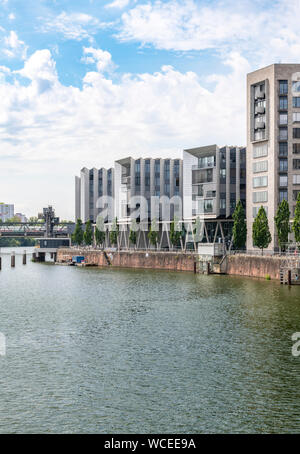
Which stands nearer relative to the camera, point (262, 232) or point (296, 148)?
point (262, 232)

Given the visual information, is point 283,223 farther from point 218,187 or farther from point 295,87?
point 218,187

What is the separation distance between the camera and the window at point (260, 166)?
12750cm

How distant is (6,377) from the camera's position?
37.5 m

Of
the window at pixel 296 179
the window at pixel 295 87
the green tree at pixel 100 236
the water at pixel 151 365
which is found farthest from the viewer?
the green tree at pixel 100 236

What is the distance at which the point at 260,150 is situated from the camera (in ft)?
424

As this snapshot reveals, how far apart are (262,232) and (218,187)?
3657 cm

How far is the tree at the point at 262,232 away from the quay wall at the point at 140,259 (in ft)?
60.3

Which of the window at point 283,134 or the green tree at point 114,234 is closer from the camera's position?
the window at point 283,134

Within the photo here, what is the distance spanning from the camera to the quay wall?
13250 centimetres

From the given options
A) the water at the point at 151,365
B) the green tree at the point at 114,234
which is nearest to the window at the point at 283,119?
the water at the point at 151,365

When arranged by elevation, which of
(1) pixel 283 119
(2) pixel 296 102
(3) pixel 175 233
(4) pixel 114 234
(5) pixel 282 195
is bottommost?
(4) pixel 114 234

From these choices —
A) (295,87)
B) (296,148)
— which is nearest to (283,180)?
(296,148)

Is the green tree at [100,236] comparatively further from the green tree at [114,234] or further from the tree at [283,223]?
the tree at [283,223]

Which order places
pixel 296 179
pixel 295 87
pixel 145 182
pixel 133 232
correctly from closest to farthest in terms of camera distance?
pixel 295 87 < pixel 296 179 < pixel 133 232 < pixel 145 182
